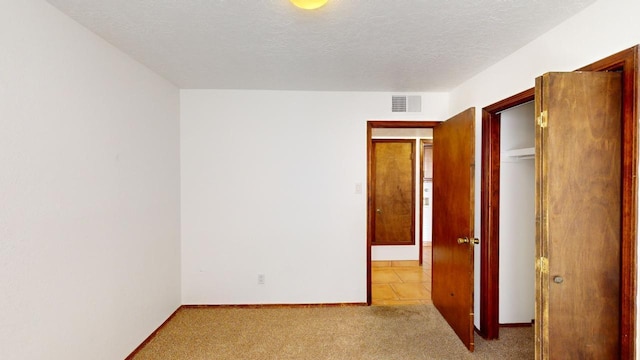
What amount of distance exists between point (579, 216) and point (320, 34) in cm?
174

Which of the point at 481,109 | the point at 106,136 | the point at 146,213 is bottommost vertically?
the point at 146,213

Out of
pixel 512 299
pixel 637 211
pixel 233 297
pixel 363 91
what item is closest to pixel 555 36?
pixel 637 211

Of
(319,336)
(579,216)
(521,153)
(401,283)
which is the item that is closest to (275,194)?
(319,336)

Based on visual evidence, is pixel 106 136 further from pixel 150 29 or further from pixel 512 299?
pixel 512 299

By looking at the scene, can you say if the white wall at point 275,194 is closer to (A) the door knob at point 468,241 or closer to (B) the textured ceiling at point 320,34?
(B) the textured ceiling at point 320,34

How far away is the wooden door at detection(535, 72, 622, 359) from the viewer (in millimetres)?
1417

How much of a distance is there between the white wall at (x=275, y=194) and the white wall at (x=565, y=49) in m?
0.85

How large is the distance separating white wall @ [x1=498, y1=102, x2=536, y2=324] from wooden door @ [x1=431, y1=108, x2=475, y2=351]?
0.46m

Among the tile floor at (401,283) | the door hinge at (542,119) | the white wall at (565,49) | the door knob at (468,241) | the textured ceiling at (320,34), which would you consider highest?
the textured ceiling at (320,34)

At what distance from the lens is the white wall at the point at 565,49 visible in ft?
4.74

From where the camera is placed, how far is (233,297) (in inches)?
125

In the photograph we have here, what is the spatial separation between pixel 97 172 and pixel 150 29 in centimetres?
99

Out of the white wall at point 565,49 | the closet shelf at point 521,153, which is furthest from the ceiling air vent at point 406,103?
the closet shelf at point 521,153

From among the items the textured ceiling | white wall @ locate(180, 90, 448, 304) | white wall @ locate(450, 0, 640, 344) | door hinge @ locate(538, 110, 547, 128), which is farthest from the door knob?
Answer: the textured ceiling
